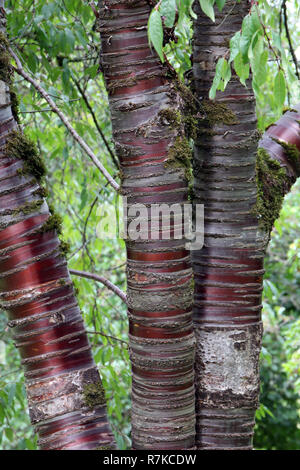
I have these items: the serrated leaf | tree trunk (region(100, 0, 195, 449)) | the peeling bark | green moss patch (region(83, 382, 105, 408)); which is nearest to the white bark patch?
the peeling bark

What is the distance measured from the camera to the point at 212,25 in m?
1.59

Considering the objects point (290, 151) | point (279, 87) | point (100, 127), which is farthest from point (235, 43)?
point (100, 127)

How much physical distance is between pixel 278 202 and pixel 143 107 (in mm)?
609

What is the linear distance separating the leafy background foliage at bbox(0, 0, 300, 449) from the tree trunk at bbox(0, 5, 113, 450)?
219 millimetres

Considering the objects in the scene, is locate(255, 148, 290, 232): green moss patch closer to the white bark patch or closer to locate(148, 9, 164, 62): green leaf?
the white bark patch

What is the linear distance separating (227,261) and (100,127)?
7.04 ft

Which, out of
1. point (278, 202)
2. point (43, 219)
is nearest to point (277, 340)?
point (278, 202)

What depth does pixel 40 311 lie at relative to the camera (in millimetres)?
1400

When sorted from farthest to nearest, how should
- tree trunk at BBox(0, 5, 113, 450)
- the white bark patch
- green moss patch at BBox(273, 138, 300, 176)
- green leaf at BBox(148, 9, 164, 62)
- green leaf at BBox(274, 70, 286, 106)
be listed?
green moss patch at BBox(273, 138, 300, 176) < the white bark patch < tree trunk at BBox(0, 5, 113, 450) < green leaf at BBox(274, 70, 286, 106) < green leaf at BBox(148, 9, 164, 62)

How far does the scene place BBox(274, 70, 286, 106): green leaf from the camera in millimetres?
1175

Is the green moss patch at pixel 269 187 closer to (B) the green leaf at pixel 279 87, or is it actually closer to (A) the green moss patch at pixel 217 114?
(A) the green moss patch at pixel 217 114

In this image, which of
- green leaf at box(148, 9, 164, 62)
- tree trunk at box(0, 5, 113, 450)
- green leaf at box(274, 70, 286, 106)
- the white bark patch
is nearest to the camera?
green leaf at box(148, 9, 164, 62)

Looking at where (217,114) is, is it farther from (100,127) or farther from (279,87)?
(100,127)

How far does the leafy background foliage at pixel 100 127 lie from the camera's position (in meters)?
1.21
